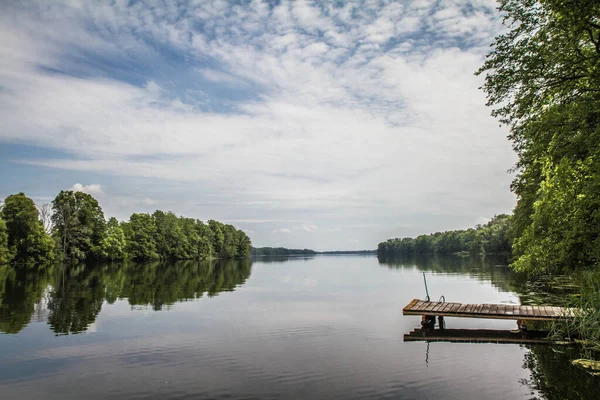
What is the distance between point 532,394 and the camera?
34.7 feet

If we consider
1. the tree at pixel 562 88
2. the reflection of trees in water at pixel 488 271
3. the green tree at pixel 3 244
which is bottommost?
the reflection of trees in water at pixel 488 271

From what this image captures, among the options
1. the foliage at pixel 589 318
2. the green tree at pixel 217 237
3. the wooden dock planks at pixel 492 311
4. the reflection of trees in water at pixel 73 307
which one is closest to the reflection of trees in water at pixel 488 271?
the wooden dock planks at pixel 492 311

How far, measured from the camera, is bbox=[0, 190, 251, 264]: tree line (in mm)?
74312

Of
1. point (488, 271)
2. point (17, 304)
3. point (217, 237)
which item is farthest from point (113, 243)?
point (488, 271)

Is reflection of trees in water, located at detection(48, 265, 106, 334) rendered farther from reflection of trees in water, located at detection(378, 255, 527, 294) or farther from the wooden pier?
reflection of trees in water, located at detection(378, 255, 527, 294)

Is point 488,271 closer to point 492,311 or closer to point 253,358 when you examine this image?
point 492,311

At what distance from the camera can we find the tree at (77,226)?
84188mm

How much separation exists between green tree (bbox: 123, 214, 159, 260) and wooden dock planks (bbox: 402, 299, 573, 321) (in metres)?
100

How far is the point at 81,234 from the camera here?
8575 centimetres

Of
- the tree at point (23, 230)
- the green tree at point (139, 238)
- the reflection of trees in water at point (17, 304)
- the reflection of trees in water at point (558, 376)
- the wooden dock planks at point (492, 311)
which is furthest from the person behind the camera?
the green tree at point (139, 238)

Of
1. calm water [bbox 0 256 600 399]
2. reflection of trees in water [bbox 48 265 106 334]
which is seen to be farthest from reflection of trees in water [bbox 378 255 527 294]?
reflection of trees in water [bbox 48 265 106 334]

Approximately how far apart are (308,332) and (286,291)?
1760 centimetres

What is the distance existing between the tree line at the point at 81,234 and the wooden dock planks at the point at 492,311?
71456 mm

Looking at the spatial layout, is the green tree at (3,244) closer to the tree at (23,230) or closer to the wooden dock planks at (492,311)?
the tree at (23,230)
